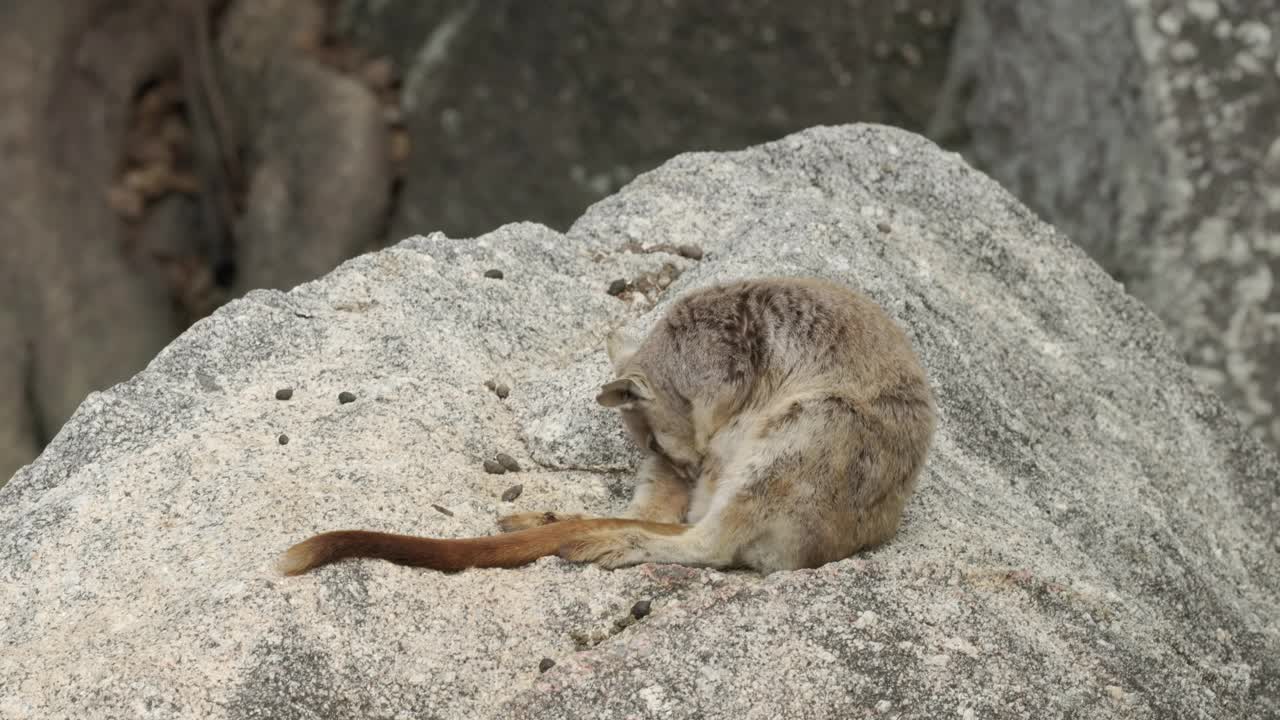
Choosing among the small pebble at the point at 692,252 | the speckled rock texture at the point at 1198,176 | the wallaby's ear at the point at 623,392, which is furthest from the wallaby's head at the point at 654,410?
the speckled rock texture at the point at 1198,176

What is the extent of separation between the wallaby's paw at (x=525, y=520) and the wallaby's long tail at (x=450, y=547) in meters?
0.09

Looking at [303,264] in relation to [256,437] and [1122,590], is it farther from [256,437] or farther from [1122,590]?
[1122,590]

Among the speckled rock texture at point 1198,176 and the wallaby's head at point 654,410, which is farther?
the speckled rock texture at point 1198,176

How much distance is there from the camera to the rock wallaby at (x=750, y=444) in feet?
12.3

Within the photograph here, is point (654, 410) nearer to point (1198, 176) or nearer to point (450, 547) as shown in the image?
point (450, 547)

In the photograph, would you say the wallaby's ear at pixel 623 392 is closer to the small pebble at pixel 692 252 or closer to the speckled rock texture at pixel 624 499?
the speckled rock texture at pixel 624 499

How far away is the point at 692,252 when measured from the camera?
5.11 m

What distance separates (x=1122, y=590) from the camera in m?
4.40

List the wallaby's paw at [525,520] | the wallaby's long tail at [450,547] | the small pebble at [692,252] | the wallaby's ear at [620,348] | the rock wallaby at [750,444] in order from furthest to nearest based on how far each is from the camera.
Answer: the small pebble at [692,252], the wallaby's ear at [620,348], the wallaby's paw at [525,520], the rock wallaby at [750,444], the wallaby's long tail at [450,547]

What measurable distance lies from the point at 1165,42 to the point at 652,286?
3366mm

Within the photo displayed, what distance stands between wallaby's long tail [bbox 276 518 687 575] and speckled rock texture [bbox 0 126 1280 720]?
34 millimetres

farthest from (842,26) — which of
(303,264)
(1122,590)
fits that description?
(1122,590)

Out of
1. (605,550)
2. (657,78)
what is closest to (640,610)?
(605,550)

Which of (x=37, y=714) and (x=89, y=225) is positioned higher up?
(x=37, y=714)
